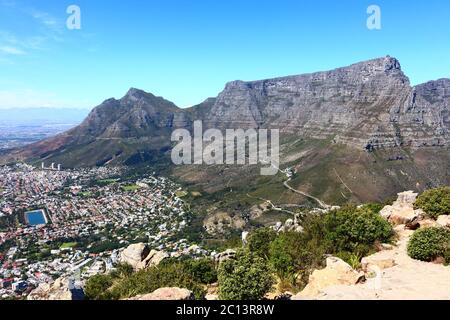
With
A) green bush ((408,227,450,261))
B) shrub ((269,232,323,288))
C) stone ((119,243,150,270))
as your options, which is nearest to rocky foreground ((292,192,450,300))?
green bush ((408,227,450,261))

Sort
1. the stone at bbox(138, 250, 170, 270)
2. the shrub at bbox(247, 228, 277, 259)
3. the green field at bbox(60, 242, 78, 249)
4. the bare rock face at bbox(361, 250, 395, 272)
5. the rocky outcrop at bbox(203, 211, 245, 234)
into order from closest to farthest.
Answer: the bare rock face at bbox(361, 250, 395, 272)
the shrub at bbox(247, 228, 277, 259)
the stone at bbox(138, 250, 170, 270)
the green field at bbox(60, 242, 78, 249)
the rocky outcrop at bbox(203, 211, 245, 234)

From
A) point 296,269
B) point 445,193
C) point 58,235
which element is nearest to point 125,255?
point 296,269

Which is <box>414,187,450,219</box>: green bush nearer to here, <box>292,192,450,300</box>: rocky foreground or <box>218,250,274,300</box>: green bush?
<box>292,192,450,300</box>: rocky foreground

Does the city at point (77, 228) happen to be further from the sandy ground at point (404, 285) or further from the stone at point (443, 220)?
the sandy ground at point (404, 285)

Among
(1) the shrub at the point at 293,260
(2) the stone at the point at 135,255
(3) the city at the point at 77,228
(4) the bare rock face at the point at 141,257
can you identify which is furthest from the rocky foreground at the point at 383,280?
(3) the city at the point at 77,228

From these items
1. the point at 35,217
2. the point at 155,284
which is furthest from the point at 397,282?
the point at 35,217
